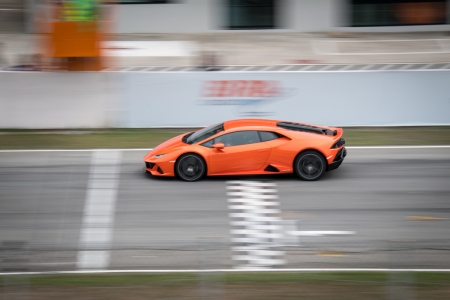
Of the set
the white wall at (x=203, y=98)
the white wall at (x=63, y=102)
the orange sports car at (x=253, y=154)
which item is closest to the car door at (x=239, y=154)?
A: the orange sports car at (x=253, y=154)

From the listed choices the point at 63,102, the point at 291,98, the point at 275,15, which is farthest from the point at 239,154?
the point at 275,15

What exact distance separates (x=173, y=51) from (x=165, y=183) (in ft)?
45.3

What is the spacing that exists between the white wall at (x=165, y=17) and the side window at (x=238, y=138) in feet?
54.2

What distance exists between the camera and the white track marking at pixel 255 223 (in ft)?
35.2

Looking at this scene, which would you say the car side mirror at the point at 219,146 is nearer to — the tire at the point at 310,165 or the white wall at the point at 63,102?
the tire at the point at 310,165

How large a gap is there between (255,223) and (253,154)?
2.50m

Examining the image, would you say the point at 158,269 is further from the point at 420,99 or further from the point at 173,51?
the point at 173,51

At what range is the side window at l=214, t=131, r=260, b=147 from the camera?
1450 centimetres

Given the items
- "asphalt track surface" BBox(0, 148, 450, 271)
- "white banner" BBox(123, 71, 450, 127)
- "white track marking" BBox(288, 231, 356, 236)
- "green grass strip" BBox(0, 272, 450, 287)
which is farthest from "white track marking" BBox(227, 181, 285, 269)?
"white banner" BBox(123, 71, 450, 127)

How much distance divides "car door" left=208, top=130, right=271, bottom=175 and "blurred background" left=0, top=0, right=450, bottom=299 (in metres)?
0.33

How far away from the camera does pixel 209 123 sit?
19.1 metres

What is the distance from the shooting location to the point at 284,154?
47.4 feet

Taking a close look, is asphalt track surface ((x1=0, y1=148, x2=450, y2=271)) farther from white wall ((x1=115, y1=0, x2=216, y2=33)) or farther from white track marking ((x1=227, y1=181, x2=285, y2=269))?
white wall ((x1=115, y1=0, x2=216, y2=33))

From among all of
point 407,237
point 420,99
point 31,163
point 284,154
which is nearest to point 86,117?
point 31,163
